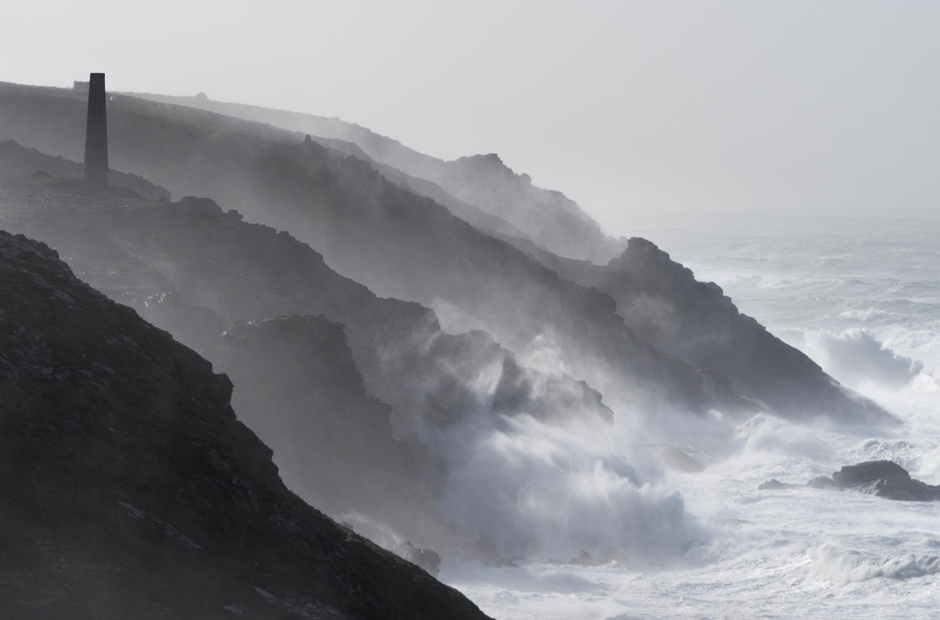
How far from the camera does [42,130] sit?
2062 inches

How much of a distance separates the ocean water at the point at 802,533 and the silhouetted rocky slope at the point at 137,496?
11.7 metres

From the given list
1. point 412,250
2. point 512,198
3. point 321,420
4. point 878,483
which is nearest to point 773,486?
point 878,483

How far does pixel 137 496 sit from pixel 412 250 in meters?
35.6

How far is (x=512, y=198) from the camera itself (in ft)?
233

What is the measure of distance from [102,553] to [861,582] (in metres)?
23.4

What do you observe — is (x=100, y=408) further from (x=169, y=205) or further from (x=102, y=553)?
(x=169, y=205)

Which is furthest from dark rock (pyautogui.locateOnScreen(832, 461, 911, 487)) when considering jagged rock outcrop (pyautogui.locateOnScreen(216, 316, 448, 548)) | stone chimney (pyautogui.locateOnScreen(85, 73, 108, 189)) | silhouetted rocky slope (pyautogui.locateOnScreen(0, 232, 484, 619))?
stone chimney (pyautogui.locateOnScreen(85, 73, 108, 189))

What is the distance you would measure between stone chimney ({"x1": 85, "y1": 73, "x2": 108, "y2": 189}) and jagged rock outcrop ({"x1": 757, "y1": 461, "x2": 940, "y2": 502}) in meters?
26.4

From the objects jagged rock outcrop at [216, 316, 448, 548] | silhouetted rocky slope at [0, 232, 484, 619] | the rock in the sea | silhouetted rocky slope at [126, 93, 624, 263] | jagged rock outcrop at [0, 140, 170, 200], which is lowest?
silhouetted rocky slope at [0, 232, 484, 619]

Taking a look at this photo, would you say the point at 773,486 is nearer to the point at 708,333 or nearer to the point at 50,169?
the point at 708,333

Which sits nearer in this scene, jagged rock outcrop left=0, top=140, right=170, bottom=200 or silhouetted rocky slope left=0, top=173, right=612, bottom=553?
silhouetted rocky slope left=0, top=173, right=612, bottom=553

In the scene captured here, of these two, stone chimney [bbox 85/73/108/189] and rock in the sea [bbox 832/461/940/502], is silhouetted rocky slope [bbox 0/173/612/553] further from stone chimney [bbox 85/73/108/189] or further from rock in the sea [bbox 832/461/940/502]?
rock in the sea [bbox 832/461/940/502]

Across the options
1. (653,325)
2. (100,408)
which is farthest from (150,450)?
(653,325)

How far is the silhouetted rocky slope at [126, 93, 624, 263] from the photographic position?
68.4 m
